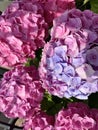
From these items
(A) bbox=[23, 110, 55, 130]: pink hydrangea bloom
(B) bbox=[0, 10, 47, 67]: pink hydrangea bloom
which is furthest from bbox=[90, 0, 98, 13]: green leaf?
(A) bbox=[23, 110, 55, 130]: pink hydrangea bloom

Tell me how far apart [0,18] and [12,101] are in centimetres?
17

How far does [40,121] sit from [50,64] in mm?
118

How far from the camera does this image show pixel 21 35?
34.7 inches

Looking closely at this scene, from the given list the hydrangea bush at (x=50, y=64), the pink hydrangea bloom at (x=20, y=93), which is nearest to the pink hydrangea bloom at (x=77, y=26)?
the hydrangea bush at (x=50, y=64)

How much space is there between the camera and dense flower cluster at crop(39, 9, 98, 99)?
78 cm

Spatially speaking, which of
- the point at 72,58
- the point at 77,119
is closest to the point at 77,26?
the point at 72,58

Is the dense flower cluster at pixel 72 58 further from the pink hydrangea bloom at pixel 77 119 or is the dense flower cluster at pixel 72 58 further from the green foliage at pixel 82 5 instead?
the green foliage at pixel 82 5

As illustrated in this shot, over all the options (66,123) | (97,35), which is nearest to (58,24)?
(97,35)

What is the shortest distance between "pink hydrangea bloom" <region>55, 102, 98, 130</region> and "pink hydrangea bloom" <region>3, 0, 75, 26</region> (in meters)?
0.20

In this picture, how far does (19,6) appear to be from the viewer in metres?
0.92

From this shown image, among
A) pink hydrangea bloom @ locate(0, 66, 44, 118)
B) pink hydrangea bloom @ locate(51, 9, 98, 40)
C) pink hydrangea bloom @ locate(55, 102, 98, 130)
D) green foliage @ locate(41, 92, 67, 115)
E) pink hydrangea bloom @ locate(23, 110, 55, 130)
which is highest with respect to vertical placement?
pink hydrangea bloom @ locate(51, 9, 98, 40)

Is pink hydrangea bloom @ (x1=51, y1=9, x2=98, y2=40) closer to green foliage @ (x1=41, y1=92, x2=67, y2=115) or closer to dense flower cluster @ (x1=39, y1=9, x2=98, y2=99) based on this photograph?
dense flower cluster @ (x1=39, y1=9, x2=98, y2=99)

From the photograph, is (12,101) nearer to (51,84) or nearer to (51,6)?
(51,84)

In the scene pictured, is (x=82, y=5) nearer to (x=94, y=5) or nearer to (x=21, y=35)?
(x=94, y=5)
